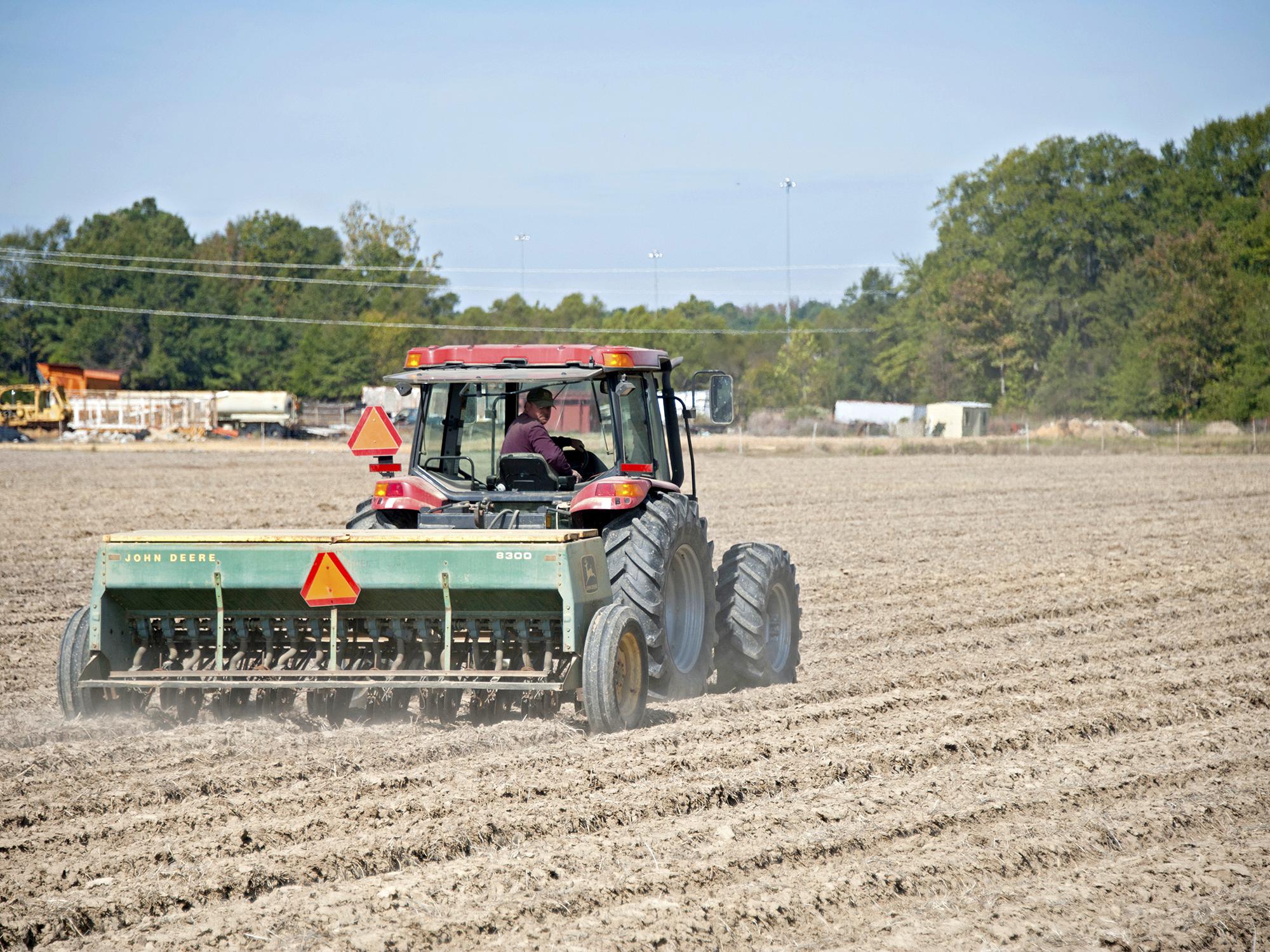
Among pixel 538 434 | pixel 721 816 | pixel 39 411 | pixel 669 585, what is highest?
pixel 538 434

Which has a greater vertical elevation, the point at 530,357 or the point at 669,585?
the point at 530,357

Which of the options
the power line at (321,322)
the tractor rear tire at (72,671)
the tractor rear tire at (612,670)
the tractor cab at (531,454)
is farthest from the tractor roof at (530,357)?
the power line at (321,322)

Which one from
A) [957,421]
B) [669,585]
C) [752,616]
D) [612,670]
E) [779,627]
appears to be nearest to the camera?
[612,670]

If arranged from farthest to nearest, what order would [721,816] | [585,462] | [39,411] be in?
[39,411], [585,462], [721,816]

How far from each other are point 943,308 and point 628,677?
3092 inches

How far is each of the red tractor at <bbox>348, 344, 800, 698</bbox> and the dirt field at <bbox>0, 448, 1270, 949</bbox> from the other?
0.43 metres

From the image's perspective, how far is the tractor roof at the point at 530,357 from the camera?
7.99 meters

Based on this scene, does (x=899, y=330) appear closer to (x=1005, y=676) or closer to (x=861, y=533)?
(x=861, y=533)

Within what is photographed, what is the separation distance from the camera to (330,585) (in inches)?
280

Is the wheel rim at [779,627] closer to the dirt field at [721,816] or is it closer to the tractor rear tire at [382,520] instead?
the dirt field at [721,816]

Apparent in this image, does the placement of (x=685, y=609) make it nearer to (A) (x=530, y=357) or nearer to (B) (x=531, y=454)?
(B) (x=531, y=454)

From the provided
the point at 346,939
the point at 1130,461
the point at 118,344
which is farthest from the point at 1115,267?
the point at 346,939

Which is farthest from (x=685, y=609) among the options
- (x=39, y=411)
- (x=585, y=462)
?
(x=39, y=411)

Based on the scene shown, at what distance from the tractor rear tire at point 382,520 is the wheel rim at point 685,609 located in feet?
5.02
